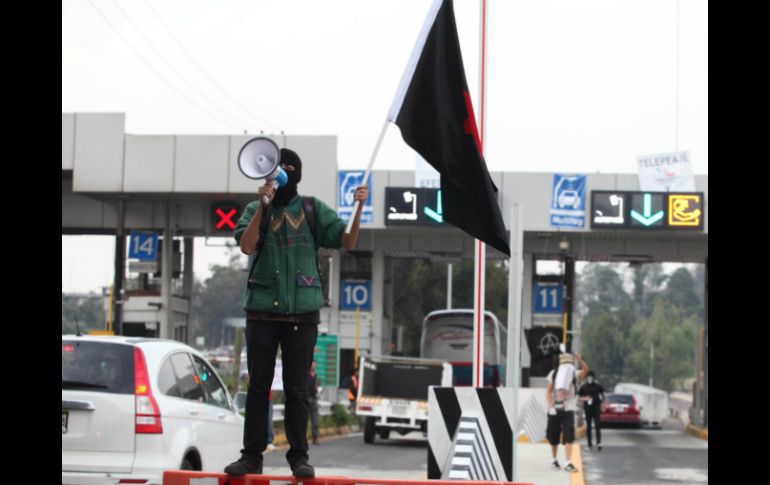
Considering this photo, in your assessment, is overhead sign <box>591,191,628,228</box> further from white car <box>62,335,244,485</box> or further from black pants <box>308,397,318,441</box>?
white car <box>62,335,244,485</box>

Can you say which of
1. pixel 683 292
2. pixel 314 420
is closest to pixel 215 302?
pixel 683 292

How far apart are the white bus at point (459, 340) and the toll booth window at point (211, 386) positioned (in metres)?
21.8

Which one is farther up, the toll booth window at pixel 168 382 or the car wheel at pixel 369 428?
the toll booth window at pixel 168 382

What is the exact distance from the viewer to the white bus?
113ft

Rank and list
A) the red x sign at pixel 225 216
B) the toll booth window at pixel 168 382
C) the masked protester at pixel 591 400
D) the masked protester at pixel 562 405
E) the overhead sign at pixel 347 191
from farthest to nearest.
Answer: the red x sign at pixel 225 216, the overhead sign at pixel 347 191, the masked protester at pixel 591 400, the masked protester at pixel 562 405, the toll booth window at pixel 168 382

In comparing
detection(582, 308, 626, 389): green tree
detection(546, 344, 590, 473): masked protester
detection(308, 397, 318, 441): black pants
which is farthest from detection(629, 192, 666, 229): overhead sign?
detection(582, 308, 626, 389): green tree

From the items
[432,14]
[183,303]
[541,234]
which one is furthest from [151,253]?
[432,14]

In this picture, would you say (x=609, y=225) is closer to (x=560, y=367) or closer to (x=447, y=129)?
(x=560, y=367)

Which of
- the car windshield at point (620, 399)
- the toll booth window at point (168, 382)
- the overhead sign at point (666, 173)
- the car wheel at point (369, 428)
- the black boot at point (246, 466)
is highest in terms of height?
the overhead sign at point (666, 173)

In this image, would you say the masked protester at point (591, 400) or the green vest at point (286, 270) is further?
the masked protester at point (591, 400)

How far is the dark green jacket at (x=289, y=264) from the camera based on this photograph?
23.5ft

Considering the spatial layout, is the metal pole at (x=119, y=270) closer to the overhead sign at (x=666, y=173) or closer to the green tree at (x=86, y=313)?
the overhead sign at (x=666, y=173)

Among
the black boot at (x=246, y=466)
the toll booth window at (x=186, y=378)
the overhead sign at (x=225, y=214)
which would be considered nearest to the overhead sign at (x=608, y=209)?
the overhead sign at (x=225, y=214)
